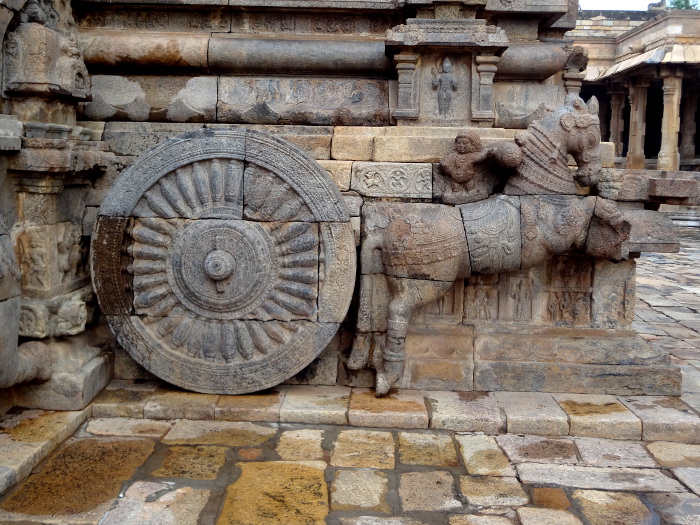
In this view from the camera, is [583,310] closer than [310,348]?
No

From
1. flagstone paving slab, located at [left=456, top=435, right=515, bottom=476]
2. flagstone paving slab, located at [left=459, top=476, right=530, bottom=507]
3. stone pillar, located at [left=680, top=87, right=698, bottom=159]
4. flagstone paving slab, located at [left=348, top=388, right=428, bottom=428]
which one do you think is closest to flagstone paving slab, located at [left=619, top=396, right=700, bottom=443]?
flagstone paving slab, located at [left=456, top=435, right=515, bottom=476]

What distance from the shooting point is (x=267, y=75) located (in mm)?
4512

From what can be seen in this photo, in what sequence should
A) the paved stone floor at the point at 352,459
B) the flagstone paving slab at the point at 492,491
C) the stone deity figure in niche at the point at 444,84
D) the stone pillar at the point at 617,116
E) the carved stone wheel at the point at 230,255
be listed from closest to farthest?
1. the paved stone floor at the point at 352,459
2. the flagstone paving slab at the point at 492,491
3. the carved stone wheel at the point at 230,255
4. the stone deity figure in niche at the point at 444,84
5. the stone pillar at the point at 617,116

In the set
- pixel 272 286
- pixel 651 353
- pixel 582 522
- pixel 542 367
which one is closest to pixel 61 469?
pixel 272 286

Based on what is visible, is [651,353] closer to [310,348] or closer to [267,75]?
[310,348]

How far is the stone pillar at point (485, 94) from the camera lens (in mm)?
4254

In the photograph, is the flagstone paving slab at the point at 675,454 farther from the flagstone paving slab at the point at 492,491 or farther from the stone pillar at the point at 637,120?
the stone pillar at the point at 637,120

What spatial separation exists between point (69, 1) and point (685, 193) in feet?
12.5

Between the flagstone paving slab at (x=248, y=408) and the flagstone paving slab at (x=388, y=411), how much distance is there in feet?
1.36

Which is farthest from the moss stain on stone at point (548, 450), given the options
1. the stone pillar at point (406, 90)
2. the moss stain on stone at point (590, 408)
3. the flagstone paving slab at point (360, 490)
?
the stone pillar at point (406, 90)

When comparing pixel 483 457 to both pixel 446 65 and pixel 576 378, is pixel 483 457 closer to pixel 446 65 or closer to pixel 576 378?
pixel 576 378

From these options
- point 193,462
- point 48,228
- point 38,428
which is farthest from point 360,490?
point 48,228

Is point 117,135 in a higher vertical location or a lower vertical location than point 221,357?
higher

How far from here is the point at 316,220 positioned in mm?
3824
